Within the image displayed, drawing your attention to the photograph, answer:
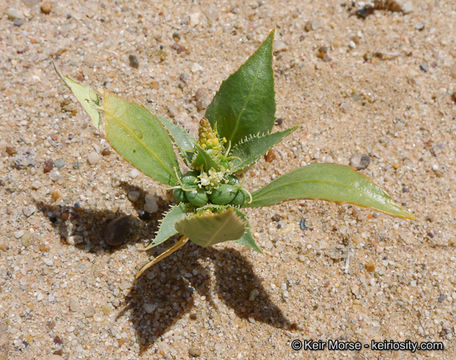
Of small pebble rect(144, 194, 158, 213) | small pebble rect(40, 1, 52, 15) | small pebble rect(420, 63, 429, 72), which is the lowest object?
small pebble rect(144, 194, 158, 213)

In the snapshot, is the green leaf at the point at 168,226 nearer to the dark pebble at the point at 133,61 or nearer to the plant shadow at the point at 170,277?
the plant shadow at the point at 170,277

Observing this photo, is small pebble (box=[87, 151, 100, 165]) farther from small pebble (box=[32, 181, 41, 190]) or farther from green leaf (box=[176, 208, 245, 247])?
green leaf (box=[176, 208, 245, 247])

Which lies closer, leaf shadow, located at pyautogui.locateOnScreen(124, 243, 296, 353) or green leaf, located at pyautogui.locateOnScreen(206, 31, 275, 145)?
green leaf, located at pyautogui.locateOnScreen(206, 31, 275, 145)

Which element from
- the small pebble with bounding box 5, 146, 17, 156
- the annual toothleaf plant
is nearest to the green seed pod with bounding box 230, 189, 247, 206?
the annual toothleaf plant

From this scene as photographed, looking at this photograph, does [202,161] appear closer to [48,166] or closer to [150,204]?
[150,204]

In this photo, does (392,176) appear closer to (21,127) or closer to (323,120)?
(323,120)

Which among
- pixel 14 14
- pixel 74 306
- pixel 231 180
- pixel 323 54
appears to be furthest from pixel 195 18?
pixel 74 306

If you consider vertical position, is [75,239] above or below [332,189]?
below
